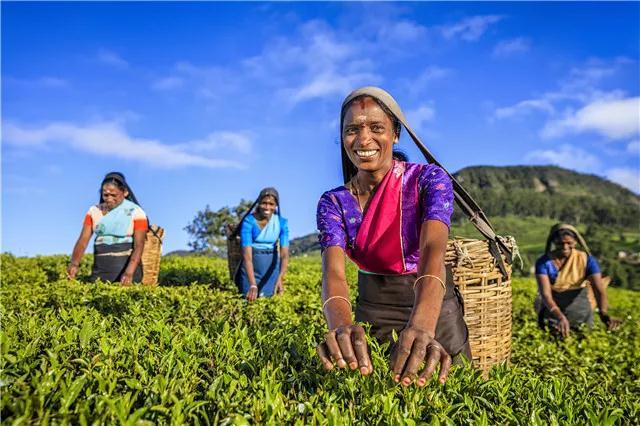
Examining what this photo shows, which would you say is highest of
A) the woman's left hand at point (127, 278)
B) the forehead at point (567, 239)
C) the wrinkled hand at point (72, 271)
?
the forehead at point (567, 239)

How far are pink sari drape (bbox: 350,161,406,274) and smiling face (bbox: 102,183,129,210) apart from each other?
520 cm

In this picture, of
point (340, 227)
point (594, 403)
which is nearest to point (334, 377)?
point (340, 227)

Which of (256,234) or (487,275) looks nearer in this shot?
(487,275)

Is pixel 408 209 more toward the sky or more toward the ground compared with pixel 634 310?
more toward the sky

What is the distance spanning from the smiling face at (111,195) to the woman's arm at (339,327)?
5.22 metres

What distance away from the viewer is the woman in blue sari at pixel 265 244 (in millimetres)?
8211

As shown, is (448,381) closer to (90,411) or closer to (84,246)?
(90,411)

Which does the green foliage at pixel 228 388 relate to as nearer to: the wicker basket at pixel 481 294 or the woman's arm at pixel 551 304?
the wicker basket at pixel 481 294

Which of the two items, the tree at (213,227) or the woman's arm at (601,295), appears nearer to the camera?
the woman's arm at (601,295)

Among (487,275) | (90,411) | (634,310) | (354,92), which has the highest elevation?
(354,92)

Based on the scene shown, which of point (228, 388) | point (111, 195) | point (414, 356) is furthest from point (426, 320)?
point (111, 195)

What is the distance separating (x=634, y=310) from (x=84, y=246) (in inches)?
521

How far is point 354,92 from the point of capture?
3004mm

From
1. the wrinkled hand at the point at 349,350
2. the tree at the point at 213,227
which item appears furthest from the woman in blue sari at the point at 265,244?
the tree at the point at 213,227
